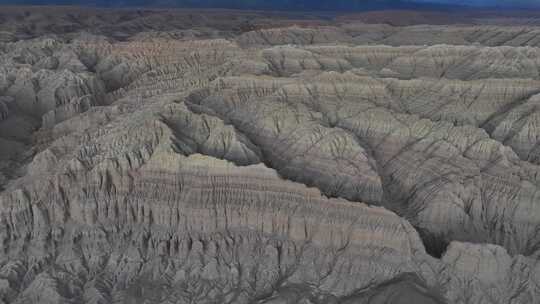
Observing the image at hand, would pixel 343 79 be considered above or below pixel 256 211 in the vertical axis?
above

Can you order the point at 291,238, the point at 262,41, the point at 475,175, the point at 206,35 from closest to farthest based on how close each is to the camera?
the point at 291,238 < the point at 475,175 < the point at 262,41 < the point at 206,35

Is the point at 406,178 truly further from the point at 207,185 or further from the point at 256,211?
the point at 207,185

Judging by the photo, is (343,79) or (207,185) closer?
(207,185)

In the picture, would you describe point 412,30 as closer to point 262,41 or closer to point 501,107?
point 262,41

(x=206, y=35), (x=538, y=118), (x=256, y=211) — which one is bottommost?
(x=206, y=35)

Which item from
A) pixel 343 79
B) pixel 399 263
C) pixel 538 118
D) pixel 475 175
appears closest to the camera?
pixel 399 263

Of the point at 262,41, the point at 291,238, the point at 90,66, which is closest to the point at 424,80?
the point at 291,238

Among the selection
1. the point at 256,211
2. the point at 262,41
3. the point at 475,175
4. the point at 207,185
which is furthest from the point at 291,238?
the point at 262,41
